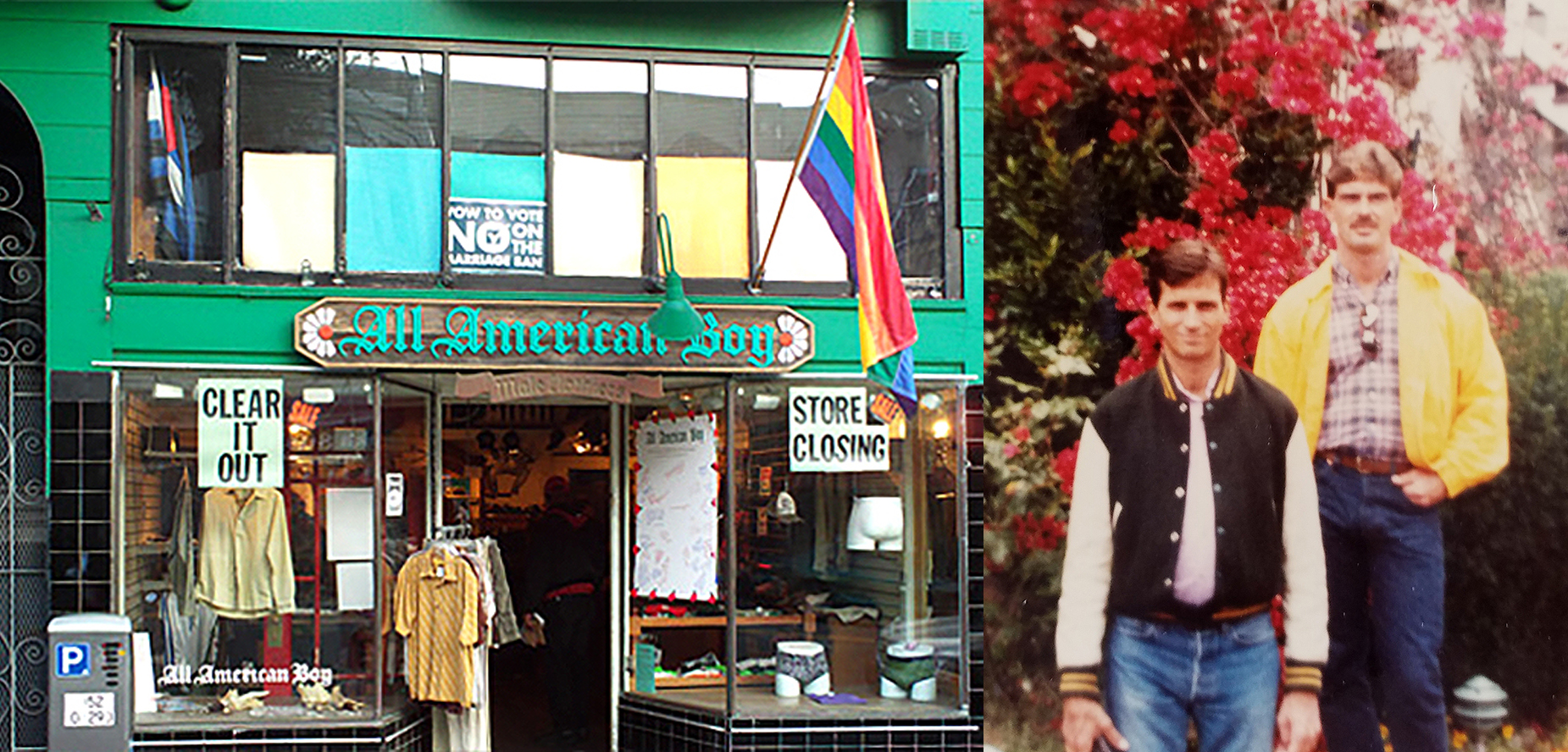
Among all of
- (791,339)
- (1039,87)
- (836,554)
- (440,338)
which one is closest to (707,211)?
(791,339)

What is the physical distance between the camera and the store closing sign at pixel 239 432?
899 centimetres

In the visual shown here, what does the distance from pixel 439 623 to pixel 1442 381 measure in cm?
653

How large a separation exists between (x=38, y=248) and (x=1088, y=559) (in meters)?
7.30

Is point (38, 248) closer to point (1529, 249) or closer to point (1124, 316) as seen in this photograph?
point (1124, 316)

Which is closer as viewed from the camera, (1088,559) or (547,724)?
(1088,559)

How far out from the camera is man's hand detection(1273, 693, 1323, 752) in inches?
178

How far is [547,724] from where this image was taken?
1077 centimetres

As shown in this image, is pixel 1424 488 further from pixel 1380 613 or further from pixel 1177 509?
pixel 1177 509

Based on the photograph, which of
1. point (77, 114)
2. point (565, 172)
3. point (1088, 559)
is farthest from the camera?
point (565, 172)

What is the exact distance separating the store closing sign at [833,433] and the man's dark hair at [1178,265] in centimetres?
513

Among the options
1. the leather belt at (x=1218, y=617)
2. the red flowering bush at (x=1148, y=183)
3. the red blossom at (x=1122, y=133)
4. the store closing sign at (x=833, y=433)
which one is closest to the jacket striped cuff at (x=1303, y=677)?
the leather belt at (x=1218, y=617)

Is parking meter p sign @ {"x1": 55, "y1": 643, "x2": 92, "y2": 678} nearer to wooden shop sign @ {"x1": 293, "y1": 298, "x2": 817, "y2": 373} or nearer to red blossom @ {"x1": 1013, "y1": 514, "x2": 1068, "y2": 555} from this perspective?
wooden shop sign @ {"x1": 293, "y1": 298, "x2": 817, "y2": 373}

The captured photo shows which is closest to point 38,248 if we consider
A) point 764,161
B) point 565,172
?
point 565,172

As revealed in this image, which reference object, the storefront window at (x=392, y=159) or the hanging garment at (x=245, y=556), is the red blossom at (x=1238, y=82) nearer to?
the storefront window at (x=392, y=159)
